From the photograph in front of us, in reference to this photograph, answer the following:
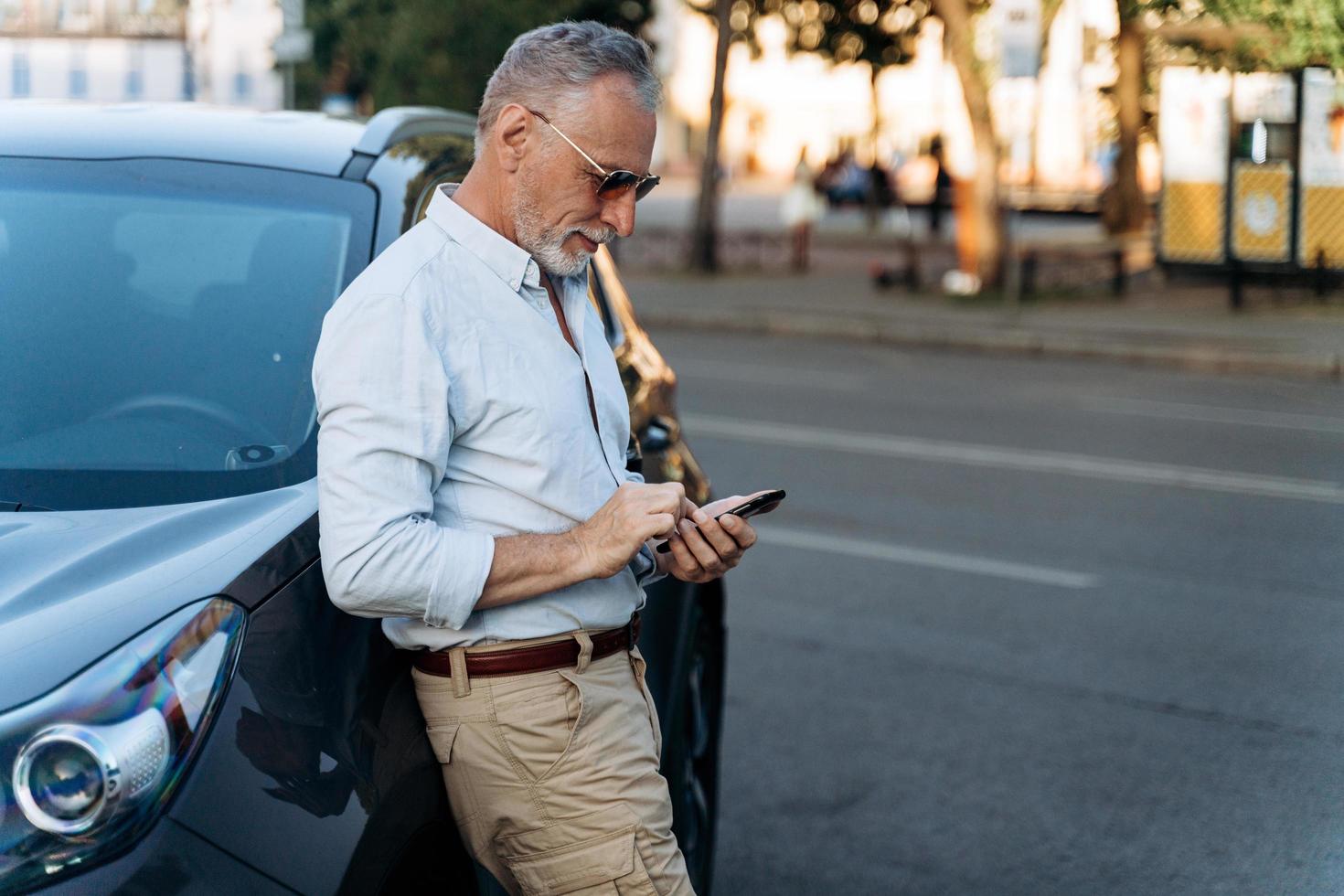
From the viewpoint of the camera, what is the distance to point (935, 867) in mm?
4281

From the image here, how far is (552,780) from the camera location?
236 centimetres

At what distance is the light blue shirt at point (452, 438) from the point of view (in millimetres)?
2174

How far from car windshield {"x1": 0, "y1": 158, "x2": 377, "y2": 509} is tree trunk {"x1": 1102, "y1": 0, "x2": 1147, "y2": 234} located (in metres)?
20.6

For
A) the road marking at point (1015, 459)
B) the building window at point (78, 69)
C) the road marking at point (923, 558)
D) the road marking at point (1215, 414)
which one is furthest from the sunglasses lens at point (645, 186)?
the building window at point (78, 69)

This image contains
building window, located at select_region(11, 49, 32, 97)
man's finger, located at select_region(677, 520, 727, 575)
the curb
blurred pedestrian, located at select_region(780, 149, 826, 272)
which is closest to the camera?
man's finger, located at select_region(677, 520, 727, 575)

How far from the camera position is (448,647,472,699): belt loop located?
2320 millimetres

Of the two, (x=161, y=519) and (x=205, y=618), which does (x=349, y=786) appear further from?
(x=161, y=519)

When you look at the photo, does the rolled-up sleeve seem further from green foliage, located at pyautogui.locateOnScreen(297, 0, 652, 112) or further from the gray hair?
green foliage, located at pyautogui.locateOnScreen(297, 0, 652, 112)

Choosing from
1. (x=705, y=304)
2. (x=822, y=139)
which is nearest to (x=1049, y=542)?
(x=705, y=304)

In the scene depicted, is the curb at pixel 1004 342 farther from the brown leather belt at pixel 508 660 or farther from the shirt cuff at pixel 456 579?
the shirt cuff at pixel 456 579

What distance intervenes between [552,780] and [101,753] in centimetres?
66

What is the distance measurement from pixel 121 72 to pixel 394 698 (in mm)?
20259

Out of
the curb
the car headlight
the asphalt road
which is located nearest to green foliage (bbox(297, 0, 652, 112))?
the curb

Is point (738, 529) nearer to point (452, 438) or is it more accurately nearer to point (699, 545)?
point (699, 545)
